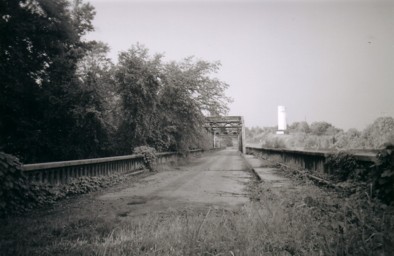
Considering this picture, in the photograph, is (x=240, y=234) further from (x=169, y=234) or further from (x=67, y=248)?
(x=67, y=248)

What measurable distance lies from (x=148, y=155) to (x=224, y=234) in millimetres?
10847

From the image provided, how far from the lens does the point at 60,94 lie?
503 inches

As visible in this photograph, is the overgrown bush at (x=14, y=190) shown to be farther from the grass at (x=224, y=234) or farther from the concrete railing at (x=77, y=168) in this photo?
the grass at (x=224, y=234)

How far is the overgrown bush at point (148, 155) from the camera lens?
1366cm


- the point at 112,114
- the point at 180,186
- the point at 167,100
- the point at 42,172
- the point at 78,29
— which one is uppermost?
the point at 78,29

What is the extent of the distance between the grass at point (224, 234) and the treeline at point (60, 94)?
767 cm

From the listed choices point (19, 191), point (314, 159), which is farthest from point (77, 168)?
point (314, 159)

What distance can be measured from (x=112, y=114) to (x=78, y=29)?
314 inches

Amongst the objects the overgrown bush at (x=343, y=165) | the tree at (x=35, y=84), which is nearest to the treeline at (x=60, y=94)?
the tree at (x=35, y=84)

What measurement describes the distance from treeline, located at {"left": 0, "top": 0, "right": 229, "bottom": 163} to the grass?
25.2 feet

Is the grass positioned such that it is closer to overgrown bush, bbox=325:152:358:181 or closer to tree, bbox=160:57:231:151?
overgrown bush, bbox=325:152:358:181

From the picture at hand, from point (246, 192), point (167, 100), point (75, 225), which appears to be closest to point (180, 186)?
point (246, 192)

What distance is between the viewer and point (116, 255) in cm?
316

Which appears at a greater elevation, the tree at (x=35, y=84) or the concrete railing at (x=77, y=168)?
the tree at (x=35, y=84)
